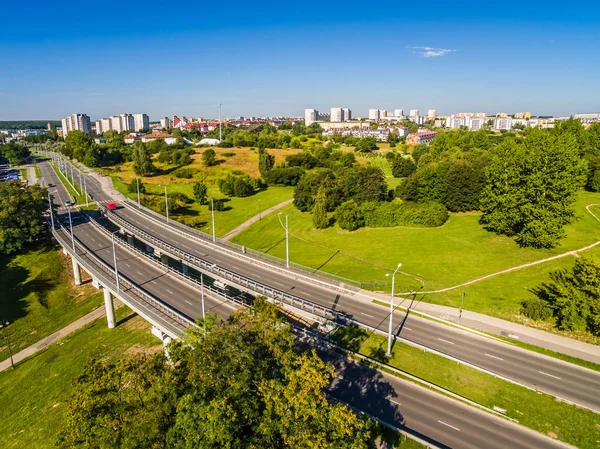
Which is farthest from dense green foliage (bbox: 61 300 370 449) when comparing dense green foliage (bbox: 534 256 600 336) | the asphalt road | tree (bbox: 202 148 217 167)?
tree (bbox: 202 148 217 167)

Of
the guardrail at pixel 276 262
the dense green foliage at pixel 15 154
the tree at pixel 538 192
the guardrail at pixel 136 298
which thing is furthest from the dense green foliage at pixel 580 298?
the dense green foliage at pixel 15 154

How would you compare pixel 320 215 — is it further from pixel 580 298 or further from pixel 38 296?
pixel 38 296

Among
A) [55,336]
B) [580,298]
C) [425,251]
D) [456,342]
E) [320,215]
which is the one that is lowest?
[55,336]

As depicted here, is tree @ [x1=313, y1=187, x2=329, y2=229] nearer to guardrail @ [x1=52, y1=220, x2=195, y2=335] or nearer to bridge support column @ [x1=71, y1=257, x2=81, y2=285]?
guardrail @ [x1=52, y1=220, x2=195, y2=335]

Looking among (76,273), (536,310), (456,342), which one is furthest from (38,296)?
(536,310)

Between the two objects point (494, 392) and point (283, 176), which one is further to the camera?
point (283, 176)

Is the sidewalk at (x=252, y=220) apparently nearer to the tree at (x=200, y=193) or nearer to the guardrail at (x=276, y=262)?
the guardrail at (x=276, y=262)

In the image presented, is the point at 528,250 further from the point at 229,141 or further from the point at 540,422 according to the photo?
the point at 229,141
